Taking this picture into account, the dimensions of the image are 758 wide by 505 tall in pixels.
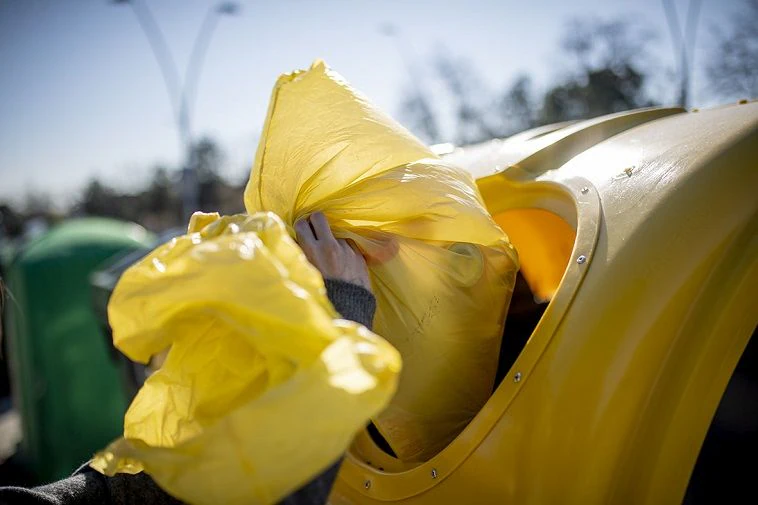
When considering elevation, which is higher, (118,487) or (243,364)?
(243,364)

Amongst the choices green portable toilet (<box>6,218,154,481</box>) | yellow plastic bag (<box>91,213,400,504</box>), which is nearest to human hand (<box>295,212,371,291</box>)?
yellow plastic bag (<box>91,213,400,504</box>)

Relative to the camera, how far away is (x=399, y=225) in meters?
1.51

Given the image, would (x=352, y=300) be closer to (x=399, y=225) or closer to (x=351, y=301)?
(x=351, y=301)

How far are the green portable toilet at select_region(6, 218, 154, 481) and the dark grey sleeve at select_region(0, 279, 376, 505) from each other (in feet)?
13.3

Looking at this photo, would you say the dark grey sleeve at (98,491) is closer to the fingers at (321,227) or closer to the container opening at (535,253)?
the fingers at (321,227)

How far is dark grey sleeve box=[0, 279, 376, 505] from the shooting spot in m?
1.24

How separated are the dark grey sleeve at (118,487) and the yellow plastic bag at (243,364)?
7.5 inches

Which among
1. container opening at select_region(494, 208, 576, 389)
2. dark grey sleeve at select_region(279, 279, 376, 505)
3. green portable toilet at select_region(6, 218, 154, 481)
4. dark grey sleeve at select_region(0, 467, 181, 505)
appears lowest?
green portable toilet at select_region(6, 218, 154, 481)

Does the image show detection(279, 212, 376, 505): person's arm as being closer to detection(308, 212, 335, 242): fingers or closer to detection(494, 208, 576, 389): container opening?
detection(308, 212, 335, 242): fingers

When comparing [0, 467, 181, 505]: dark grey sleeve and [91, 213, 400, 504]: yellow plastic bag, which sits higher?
[91, 213, 400, 504]: yellow plastic bag

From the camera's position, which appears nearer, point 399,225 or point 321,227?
point 321,227

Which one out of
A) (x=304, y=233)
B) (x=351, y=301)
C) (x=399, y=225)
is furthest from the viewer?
(x=399, y=225)

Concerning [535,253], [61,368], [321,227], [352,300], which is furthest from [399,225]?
[61,368]

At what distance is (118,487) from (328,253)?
0.71 m
